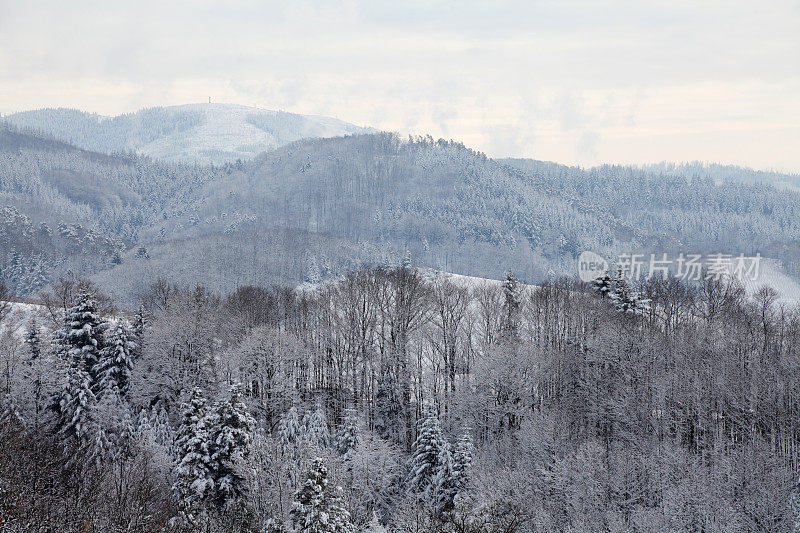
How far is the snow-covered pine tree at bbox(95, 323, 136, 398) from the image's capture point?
49.0 m

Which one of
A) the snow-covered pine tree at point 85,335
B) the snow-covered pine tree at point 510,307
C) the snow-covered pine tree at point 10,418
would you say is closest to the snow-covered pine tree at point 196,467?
the snow-covered pine tree at point 10,418

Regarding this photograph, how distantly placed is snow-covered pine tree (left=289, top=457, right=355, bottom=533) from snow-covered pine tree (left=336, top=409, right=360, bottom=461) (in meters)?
16.3

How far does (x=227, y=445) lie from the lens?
3544 centimetres

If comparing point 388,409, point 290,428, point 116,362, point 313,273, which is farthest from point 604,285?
point 313,273

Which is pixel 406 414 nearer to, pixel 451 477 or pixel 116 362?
pixel 451 477

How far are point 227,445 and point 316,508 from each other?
12.0 m

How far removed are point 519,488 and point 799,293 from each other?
136m

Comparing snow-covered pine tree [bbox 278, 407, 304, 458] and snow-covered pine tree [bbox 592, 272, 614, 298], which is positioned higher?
snow-covered pine tree [bbox 592, 272, 614, 298]

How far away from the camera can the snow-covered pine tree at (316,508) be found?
24844mm

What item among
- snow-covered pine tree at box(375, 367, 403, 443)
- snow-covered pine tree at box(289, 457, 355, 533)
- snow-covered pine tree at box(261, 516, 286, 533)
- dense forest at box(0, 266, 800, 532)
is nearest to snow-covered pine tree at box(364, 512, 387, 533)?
dense forest at box(0, 266, 800, 532)

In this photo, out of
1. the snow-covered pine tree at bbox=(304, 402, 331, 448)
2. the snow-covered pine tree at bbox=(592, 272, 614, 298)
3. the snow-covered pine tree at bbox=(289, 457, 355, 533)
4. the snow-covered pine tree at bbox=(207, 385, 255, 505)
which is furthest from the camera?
the snow-covered pine tree at bbox=(592, 272, 614, 298)

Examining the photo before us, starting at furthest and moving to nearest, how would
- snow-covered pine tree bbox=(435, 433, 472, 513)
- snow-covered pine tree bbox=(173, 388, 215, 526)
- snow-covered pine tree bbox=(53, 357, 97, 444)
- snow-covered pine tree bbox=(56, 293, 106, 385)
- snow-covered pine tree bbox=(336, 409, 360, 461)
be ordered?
snow-covered pine tree bbox=(56, 293, 106, 385)
snow-covered pine tree bbox=(336, 409, 360, 461)
snow-covered pine tree bbox=(53, 357, 97, 444)
snow-covered pine tree bbox=(435, 433, 472, 513)
snow-covered pine tree bbox=(173, 388, 215, 526)

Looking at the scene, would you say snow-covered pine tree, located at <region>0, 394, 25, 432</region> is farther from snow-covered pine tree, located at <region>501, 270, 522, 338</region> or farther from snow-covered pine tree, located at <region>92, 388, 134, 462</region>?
snow-covered pine tree, located at <region>501, 270, 522, 338</region>

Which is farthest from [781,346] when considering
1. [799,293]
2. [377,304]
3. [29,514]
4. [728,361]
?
[799,293]
